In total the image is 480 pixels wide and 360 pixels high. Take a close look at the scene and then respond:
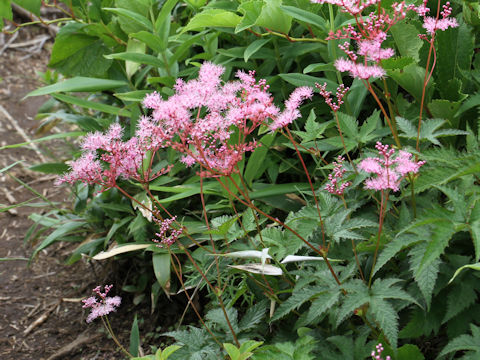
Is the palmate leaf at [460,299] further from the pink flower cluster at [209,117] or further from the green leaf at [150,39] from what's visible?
the green leaf at [150,39]

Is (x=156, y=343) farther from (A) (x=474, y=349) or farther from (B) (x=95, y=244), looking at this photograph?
(A) (x=474, y=349)

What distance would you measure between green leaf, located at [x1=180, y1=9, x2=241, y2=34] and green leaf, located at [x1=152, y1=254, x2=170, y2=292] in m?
0.71

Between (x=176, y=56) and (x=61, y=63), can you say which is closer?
(x=176, y=56)

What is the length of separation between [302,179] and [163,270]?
1.74ft

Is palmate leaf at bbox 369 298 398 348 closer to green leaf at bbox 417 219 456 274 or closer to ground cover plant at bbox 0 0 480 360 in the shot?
ground cover plant at bbox 0 0 480 360

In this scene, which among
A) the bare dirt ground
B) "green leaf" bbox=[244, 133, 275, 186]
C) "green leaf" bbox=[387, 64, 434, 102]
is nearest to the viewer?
"green leaf" bbox=[387, 64, 434, 102]

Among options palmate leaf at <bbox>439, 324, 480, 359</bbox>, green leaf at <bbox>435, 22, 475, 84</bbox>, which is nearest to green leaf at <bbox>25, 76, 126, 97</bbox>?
green leaf at <bbox>435, 22, 475, 84</bbox>

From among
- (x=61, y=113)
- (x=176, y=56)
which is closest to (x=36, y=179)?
(x=61, y=113)

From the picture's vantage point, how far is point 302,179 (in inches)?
67.6

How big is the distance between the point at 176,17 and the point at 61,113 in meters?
0.65

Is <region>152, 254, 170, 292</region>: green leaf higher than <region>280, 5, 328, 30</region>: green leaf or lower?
lower

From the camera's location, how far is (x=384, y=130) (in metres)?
1.49

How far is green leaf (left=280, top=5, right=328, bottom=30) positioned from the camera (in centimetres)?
146

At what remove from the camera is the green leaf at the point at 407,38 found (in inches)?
55.9
